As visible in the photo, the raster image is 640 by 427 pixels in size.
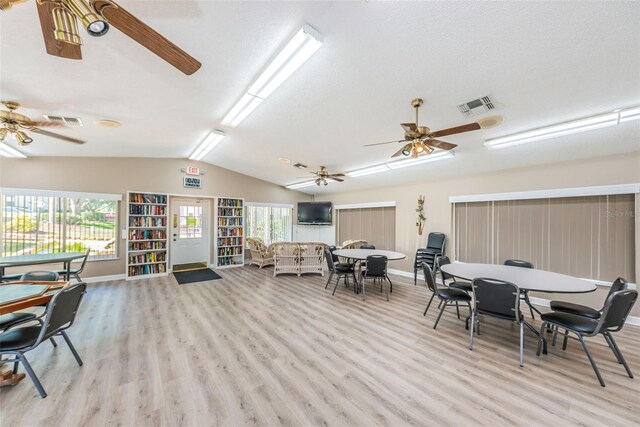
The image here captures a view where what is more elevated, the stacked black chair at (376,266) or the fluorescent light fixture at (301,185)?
the fluorescent light fixture at (301,185)

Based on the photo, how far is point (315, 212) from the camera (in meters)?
8.04

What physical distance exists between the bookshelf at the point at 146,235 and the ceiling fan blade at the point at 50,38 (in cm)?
504

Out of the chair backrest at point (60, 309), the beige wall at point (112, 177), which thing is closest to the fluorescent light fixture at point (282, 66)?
the chair backrest at point (60, 309)

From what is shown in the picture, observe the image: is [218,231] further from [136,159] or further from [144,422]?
[144,422]

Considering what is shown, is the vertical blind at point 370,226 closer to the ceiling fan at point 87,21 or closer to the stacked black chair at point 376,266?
the stacked black chair at point 376,266

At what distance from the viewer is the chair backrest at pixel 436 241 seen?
17.5 ft

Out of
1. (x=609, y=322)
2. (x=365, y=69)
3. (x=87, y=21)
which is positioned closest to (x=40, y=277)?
(x=87, y=21)

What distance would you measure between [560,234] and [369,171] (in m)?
3.64

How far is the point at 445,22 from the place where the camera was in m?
1.83

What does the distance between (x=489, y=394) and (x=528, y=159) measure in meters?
3.88

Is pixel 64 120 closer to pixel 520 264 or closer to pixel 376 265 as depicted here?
pixel 376 265

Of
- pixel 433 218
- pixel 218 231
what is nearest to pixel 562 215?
pixel 433 218

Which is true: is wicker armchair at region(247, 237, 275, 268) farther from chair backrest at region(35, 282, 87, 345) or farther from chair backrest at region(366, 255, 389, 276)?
chair backrest at region(35, 282, 87, 345)

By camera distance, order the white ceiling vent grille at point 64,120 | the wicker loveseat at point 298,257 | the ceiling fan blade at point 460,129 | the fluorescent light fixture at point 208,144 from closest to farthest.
Answer: the ceiling fan blade at point 460,129 → the white ceiling vent grille at point 64,120 → the fluorescent light fixture at point 208,144 → the wicker loveseat at point 298,257
